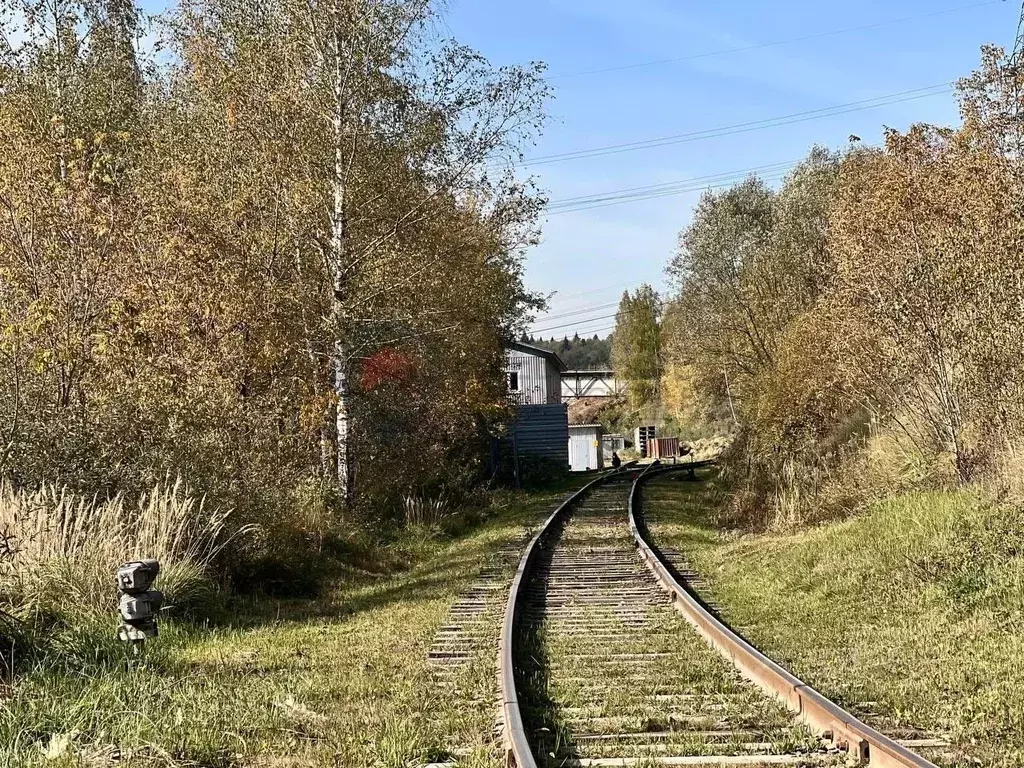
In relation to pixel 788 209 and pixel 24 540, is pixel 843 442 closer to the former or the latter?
pixel 24 540

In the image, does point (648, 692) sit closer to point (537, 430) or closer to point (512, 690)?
point (512, 690)

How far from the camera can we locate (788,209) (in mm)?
37812

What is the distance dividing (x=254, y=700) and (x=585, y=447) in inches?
1917

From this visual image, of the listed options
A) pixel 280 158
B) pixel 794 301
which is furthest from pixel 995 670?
pixel 794 301

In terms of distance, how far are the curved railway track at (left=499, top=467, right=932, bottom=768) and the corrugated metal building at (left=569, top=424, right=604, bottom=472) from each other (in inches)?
1668

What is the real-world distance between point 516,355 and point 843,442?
36202mm

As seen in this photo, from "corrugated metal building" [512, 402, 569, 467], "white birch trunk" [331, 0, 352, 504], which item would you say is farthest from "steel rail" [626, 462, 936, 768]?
"corrugated metal building" [512, 402, 569, 467]

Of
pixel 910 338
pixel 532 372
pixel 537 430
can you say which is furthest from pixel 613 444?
pixel 910 338

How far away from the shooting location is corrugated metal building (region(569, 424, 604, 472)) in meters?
54.5

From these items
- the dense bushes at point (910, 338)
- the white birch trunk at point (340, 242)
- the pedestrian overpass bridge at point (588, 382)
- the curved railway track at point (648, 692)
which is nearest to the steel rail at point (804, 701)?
the curved railway track at point (648, 692)

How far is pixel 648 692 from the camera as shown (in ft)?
22.7

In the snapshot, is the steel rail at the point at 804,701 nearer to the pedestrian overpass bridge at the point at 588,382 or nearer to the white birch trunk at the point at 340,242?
the white birch trunk at the point at 340,242

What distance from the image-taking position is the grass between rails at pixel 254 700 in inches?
220

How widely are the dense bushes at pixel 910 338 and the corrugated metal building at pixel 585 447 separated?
32.2m
